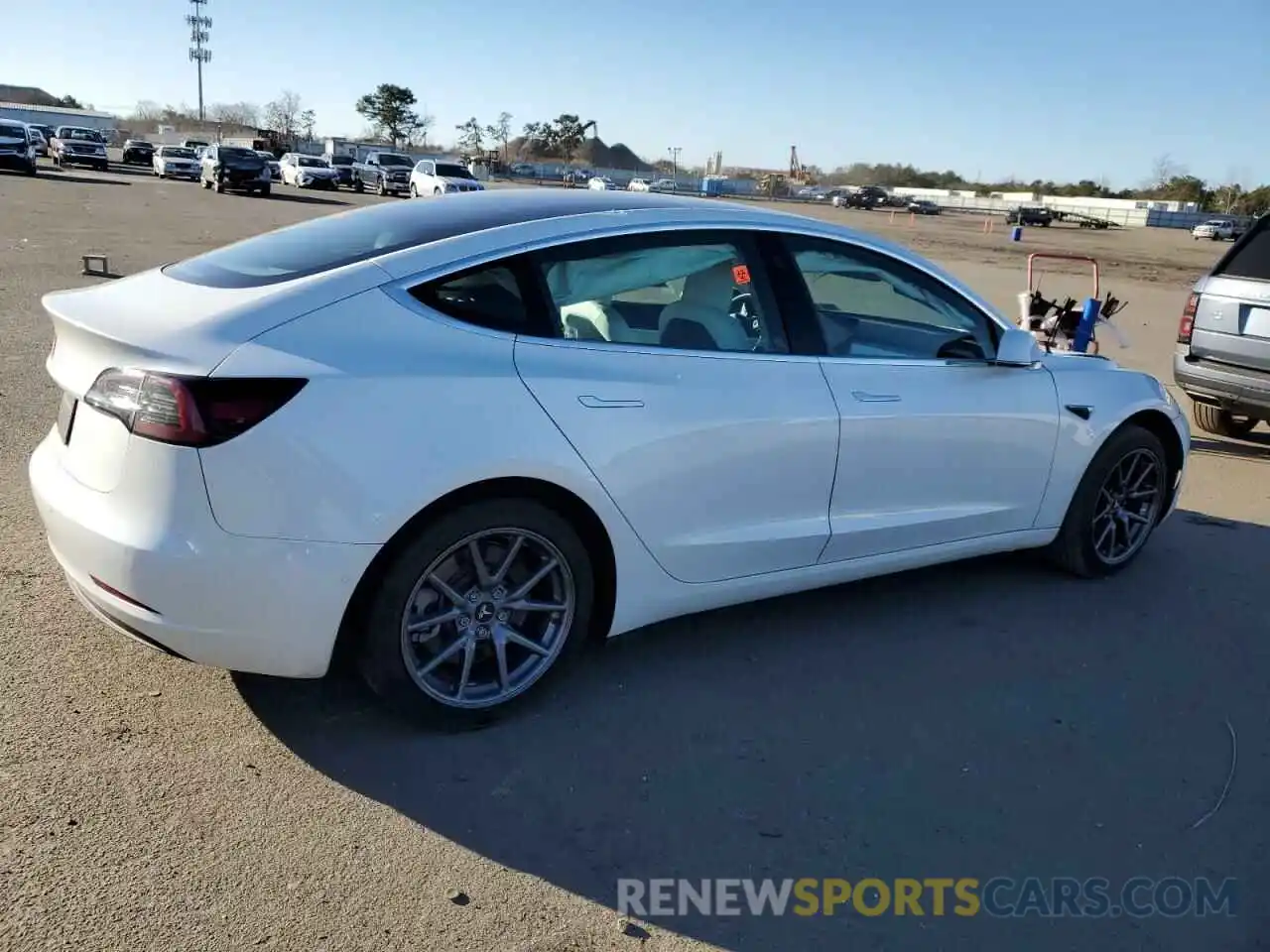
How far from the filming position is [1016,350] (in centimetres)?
433

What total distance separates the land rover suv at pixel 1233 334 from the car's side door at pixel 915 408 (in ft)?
11.9

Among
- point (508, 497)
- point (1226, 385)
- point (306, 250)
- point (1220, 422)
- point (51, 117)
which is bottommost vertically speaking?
point (1220, 422)

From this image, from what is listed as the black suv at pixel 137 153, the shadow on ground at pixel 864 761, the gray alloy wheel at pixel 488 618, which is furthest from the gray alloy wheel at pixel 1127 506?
the black suv at pixel 137 153

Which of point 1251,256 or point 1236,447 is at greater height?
point 1251,256

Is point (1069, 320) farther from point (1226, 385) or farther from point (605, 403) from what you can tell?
point (605, 403)

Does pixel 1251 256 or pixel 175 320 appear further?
pixel 1251 256

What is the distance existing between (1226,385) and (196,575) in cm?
716

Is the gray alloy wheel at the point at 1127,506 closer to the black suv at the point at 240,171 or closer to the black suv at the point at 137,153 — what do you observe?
the black suv at the point at 240,171

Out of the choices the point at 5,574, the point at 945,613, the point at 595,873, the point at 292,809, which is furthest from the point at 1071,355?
the point at 5,574

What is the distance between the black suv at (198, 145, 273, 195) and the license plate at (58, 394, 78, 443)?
3943 cm

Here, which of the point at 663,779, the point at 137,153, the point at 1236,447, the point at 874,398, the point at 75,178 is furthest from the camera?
the point at 137,153

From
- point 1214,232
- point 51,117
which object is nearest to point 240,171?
point 1214,232

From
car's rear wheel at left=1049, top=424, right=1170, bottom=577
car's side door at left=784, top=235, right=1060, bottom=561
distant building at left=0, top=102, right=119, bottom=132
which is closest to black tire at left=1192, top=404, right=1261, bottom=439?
car's rear wheel at left=1049, top=424, right=1170, bottom=577

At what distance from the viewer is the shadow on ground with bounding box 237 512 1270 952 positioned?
2.80 metres
